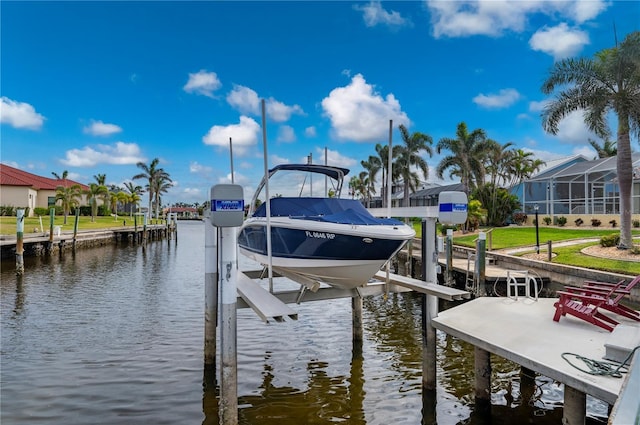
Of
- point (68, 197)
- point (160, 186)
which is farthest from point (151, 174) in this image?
point (68, 197)

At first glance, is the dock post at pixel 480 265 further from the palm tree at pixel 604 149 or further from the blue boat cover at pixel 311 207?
the palm tree at pixel 604 149

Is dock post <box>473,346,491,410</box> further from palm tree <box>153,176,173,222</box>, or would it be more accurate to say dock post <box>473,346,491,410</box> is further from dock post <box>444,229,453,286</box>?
palm tree <box>153,176,173,222</box>

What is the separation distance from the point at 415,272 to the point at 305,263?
55.6 ft

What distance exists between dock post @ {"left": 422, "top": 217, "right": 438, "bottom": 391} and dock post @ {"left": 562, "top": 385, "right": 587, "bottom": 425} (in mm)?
2398

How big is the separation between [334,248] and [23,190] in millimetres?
57758

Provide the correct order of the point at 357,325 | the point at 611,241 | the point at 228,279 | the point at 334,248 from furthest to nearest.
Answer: the point at 611,241 → the point at 357,325 → the point at 334,248 → the point at 228,279

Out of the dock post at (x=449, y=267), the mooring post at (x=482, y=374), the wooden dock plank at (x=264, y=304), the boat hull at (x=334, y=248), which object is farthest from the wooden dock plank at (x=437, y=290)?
the dock post at (x=449, y=267)

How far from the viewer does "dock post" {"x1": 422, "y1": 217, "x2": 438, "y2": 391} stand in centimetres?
696

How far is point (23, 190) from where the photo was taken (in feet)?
170

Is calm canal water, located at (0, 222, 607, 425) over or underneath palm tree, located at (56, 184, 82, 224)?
underneath

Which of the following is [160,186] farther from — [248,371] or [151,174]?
[248,371]

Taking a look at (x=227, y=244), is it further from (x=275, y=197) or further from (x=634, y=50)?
(x=634, y=50)

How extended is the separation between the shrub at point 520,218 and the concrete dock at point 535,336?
3020 centimetres

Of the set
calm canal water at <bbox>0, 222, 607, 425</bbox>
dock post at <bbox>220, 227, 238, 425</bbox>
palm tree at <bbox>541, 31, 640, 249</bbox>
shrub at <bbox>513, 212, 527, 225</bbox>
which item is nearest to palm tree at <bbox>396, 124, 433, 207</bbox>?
shrub at <bbox>513, 212, 527, 225</bbox>
